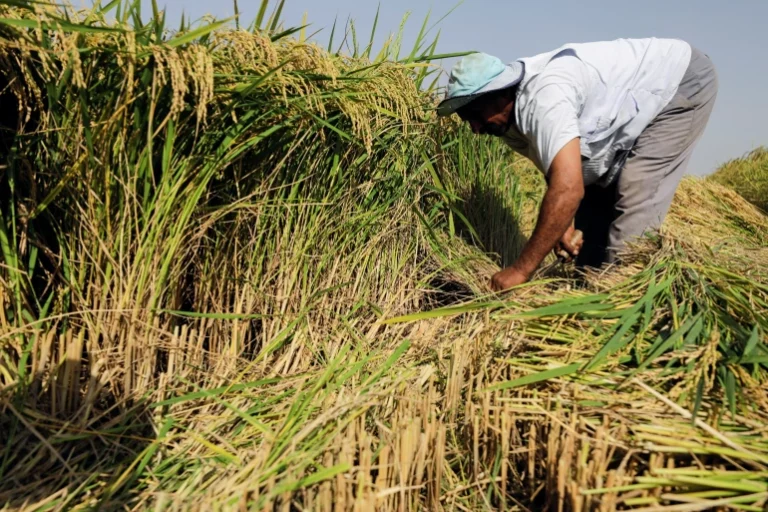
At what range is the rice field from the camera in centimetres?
158

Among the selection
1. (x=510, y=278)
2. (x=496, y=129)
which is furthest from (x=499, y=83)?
(x=510, y=278)

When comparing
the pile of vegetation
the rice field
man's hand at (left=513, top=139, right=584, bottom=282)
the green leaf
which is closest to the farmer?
man's hand at (left=513, top=139, right=584, bottom=282)

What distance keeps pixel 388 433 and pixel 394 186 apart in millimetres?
1339

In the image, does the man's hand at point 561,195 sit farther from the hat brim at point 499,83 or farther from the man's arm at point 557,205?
the hat brim at point 499,83

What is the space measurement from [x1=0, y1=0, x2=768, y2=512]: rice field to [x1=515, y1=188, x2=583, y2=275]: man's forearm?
0.53ft

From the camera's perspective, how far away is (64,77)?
5.71 feet

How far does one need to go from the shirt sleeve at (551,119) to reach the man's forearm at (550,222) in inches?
5.0

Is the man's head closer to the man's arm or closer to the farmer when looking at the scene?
the farmer

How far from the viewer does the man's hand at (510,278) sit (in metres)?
2.49

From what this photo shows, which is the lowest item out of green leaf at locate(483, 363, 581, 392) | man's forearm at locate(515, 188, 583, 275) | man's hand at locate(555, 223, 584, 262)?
man's hand at locate(555, 223, 584, 262)

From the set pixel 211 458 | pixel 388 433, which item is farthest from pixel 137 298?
pixel 388 433

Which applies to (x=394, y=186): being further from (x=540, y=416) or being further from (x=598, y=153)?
(x=540, y=416)

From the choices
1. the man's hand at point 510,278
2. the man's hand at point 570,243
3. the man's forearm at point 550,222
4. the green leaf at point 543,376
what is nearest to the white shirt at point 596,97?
the man's forearm at point 550,222

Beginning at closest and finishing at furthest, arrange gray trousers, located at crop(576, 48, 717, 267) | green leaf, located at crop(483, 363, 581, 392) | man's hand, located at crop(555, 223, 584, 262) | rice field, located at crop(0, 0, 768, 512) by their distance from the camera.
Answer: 1. rice field, located at crop(0, 0, 768, 512)
2. green leaf, located at crop(483, 363, 581, 392)
3. gray trousers, located at crop(576, 48, 717, 267)
4. man's hand, located at crop(555, 223, 584, 262)
